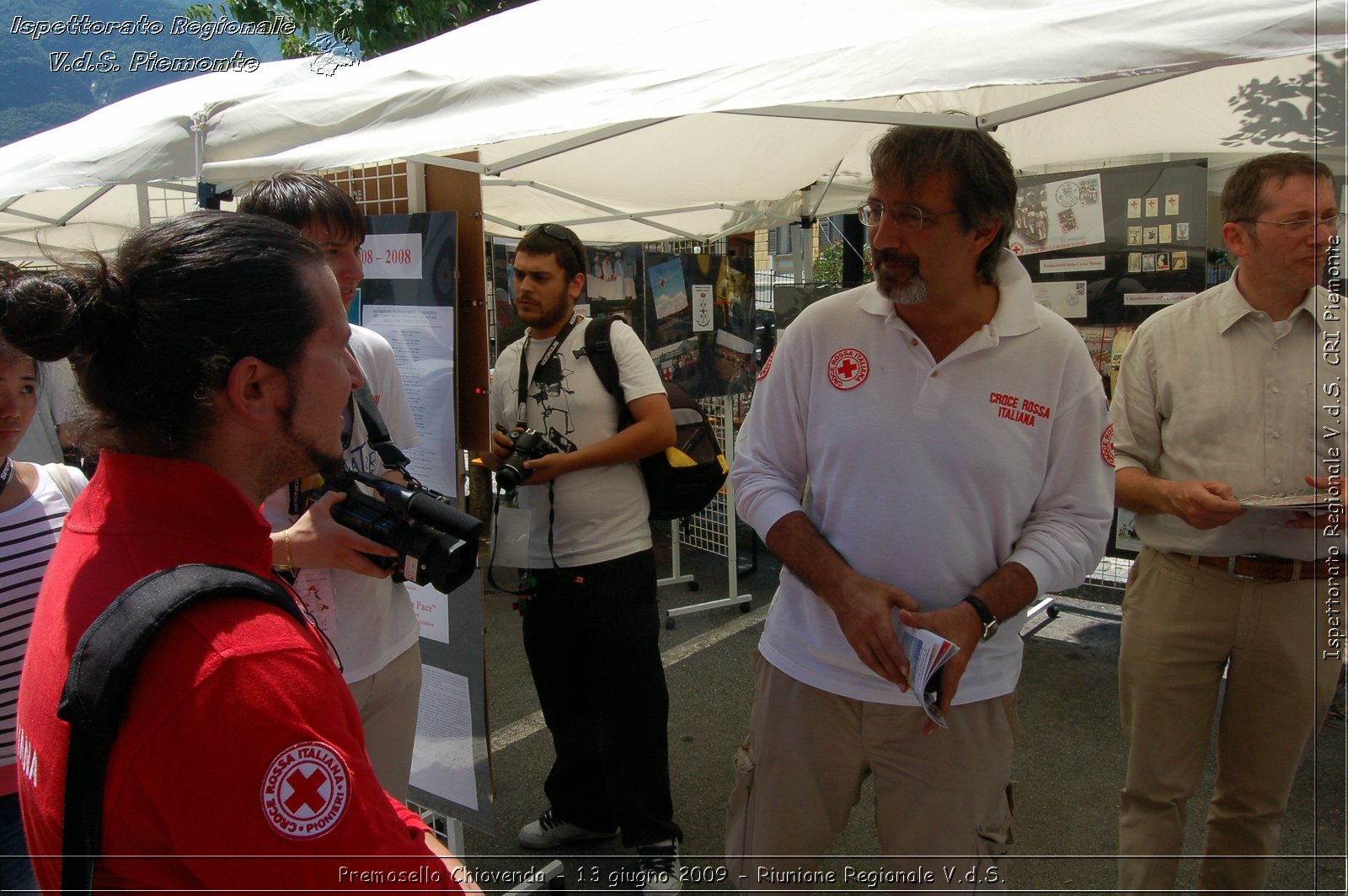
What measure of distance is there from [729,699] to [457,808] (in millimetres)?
1915

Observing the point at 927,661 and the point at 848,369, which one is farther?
the point at 848,369

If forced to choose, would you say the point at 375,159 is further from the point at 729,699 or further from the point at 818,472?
the point at 729,699

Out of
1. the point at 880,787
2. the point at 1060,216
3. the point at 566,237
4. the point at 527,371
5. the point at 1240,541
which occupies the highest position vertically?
the point at 1060,216

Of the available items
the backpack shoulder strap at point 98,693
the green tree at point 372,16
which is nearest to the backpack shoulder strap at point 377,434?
the backpack shoulder strap at point 98,693

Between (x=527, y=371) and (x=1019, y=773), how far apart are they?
2.71 meters

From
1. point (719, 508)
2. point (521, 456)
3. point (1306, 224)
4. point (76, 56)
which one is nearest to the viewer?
point (1306, 224)

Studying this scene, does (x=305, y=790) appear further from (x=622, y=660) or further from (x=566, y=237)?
(x=566, y=237)

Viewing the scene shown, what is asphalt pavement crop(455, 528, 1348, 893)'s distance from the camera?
300 centimetres

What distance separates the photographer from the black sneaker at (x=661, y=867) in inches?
114

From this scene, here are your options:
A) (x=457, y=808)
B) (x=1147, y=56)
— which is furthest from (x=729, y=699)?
(x=1147, y=56)

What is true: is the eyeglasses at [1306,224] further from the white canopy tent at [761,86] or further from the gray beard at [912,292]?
the gray beard at [912,292]

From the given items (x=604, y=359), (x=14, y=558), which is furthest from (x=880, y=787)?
(x=14, y=558)

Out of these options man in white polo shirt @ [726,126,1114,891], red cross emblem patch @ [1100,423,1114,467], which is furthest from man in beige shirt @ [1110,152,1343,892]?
man in white polo shirt @ [726,126,1114,891]

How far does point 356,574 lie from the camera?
199 centimetres
